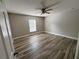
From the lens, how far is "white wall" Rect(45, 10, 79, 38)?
15.2 ft

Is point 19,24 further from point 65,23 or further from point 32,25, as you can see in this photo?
point 65,23

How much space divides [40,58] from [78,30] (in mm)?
4047

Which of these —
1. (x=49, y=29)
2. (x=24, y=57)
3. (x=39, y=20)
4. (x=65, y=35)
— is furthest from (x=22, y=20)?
(x=65, y=35)

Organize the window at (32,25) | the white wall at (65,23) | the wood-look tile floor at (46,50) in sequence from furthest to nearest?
the window at (32,25) < the white wall at (65,23) < the wood-look tile floor at (46,50)

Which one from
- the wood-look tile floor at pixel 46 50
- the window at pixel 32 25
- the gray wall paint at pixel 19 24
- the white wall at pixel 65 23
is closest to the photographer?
the wood-look tile floor at pixel 46 50

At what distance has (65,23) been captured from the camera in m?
→ 5.26

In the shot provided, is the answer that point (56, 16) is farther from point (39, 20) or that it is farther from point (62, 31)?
point (39, 20)

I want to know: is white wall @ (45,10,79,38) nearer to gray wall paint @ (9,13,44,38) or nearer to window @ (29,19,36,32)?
window @ (29,19,36,32)

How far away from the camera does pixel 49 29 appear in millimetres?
6961

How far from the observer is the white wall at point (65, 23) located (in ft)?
15.2

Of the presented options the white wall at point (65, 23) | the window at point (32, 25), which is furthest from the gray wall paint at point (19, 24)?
the white wall at point (65, 23)

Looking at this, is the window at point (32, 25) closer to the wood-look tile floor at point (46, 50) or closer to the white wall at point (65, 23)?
the white wall at point (65, 23)

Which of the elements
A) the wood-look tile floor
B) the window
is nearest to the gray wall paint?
the window

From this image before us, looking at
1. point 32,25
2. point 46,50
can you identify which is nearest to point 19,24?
point 32,25
